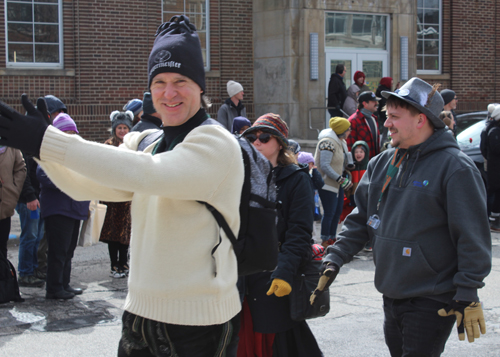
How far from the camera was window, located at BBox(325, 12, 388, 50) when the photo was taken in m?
16.8

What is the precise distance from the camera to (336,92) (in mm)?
14961

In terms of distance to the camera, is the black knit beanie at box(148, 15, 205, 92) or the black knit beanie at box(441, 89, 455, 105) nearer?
the black knit beanie at box(148, 15, 205, 92)

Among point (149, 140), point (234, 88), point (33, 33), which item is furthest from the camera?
point (33, 33)

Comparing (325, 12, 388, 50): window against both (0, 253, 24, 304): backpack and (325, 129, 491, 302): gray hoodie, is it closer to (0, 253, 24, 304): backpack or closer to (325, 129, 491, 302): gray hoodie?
(0, 253, 24, 304): backpack

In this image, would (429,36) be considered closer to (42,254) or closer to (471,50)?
(471,50)

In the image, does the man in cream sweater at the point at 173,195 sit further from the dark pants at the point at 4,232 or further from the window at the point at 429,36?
the window at the point at 429,36

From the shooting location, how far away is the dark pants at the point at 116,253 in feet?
24.6

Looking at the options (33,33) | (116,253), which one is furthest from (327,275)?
(33,33)

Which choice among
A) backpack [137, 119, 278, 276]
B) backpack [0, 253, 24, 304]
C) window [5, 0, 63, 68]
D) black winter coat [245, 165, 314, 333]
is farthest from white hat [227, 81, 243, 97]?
backpack [137, 119, 278, 276]

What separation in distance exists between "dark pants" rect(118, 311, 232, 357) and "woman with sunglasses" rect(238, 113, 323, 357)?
1.17 meters

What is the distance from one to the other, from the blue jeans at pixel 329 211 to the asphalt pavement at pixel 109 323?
4.52 feet

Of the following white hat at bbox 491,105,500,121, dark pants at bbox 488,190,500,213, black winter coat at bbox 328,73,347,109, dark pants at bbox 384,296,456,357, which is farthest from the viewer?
black winter coat at bbox 328,73,347,109

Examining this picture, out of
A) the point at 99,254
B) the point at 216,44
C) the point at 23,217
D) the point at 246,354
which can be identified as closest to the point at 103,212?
the point at 23,217

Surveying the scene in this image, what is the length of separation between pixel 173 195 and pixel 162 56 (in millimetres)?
598
